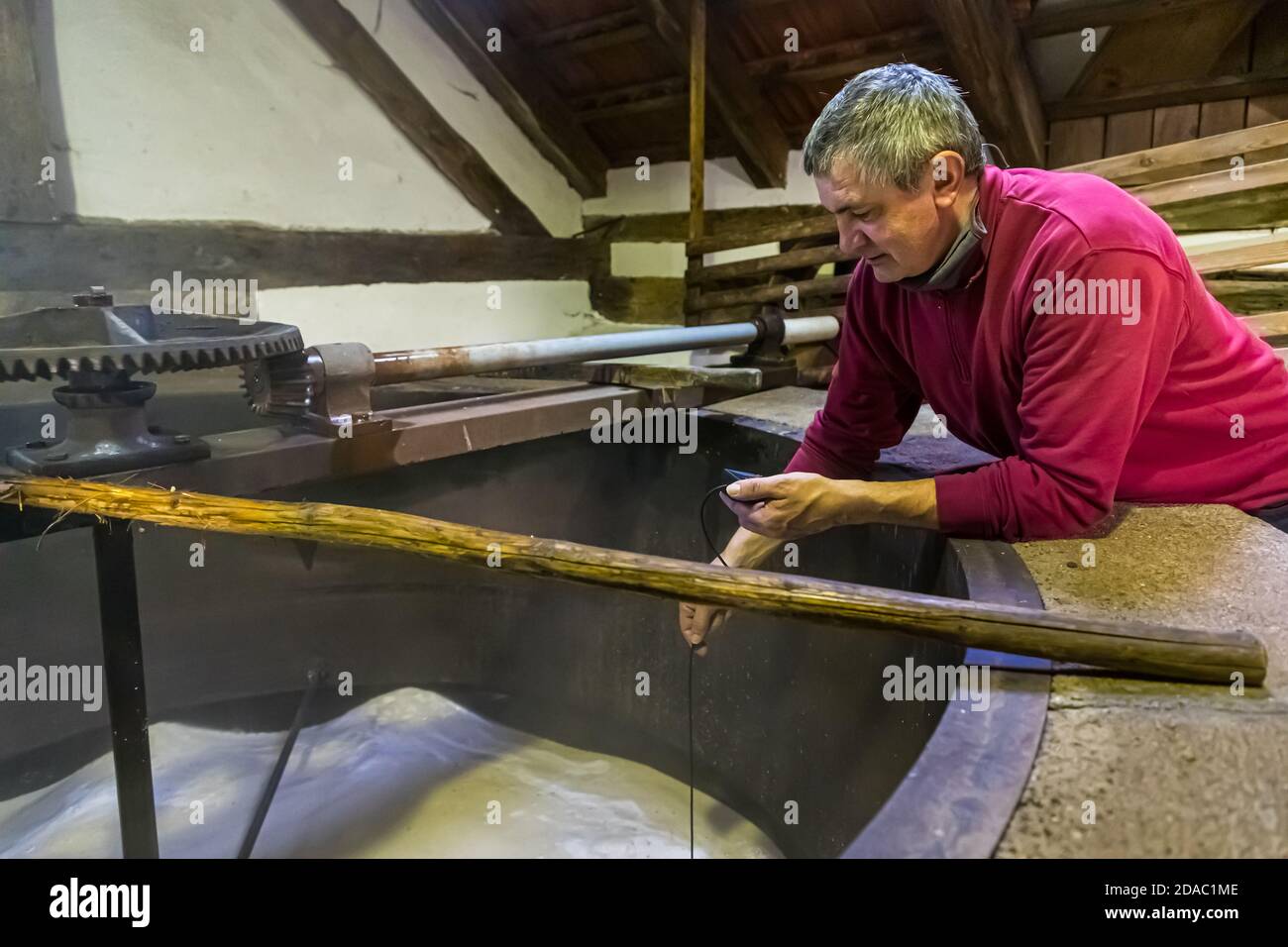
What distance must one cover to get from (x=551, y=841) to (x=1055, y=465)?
4.93ft

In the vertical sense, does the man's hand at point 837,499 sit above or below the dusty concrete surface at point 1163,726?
above

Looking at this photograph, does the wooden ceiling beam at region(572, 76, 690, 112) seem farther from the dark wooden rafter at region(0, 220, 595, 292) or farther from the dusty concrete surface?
the dusty concrete surface

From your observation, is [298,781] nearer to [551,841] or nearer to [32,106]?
[551,841]

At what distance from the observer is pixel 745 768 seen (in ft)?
7.72

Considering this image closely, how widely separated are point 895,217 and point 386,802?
1849 millimetres

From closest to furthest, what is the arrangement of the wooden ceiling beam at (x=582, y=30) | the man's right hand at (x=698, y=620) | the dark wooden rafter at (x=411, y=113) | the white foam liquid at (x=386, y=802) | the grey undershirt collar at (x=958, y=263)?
the grey undershirt collar at (x=958, y=263) < the man's right hand at (x=698, y=620) < the white foam liquid at (x=386, y=802) < the dark wooden rafter at (x=411, y=113) < the wooden ceiling beam at (x=582, y=30)

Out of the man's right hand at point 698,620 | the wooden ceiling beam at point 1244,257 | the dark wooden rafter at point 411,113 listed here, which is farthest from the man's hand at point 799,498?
the dark wooden rafter at point 411,113

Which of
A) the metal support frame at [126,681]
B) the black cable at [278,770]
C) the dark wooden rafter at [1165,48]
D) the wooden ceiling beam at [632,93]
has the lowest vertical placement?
the black cable at [278,770]

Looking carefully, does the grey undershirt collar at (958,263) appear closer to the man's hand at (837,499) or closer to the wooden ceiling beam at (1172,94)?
the man's hand at (837,499)

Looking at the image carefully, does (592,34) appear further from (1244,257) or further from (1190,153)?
(1244,257)

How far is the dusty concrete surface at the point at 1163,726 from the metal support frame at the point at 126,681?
147cm

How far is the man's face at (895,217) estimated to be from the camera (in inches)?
50.4

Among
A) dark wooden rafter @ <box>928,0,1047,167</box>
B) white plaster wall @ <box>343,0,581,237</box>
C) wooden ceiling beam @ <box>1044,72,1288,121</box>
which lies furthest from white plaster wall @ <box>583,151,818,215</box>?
wooden ceiling beam @ <box>1044,72,1288,121</box>
